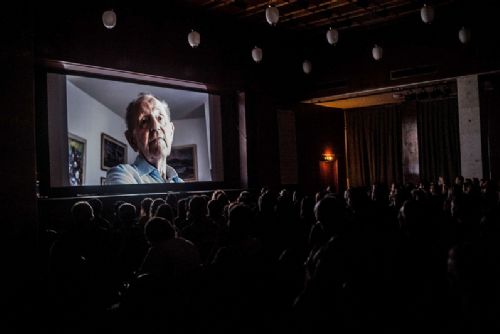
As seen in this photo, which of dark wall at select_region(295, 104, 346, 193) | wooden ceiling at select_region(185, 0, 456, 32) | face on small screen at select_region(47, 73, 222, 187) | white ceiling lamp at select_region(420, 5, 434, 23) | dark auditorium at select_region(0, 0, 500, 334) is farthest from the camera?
dark wall at select_region(295, 104, 346, 193)

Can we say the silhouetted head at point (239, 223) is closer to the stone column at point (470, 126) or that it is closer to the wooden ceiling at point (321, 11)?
the wooden ceiling at point (321, 11)

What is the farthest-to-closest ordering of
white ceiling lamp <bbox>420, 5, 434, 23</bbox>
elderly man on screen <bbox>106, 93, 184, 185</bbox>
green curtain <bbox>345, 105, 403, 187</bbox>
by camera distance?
green curtain <bbox>345, 105, 403, 187</bbox> < elderly man on screen <bbox>106, 93, 184, 185</bbox> < white ceiling lamp <bbox>420, 5, 434, 23</bbox>

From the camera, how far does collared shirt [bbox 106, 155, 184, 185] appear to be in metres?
8.55

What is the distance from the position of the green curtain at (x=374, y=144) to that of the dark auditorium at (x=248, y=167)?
0.16 ft

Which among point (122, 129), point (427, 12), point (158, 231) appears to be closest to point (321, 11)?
point (427, 12)

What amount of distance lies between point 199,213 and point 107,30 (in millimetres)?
5108

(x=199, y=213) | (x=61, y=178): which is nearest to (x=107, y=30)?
(x=61, y=178)

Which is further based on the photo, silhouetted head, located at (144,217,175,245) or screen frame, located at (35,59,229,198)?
screen frame, located at (35,59,229,198)

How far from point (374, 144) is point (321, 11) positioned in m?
5.75

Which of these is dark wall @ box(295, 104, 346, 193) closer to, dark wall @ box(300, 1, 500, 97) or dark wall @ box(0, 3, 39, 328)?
dark wall @ box(300, 1, 500, 97)

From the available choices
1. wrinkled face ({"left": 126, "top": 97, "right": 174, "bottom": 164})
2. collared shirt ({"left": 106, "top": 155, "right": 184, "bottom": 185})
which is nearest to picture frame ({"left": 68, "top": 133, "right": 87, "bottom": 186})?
collared shirt ({"left": 106, "top": 155, "right": 184, "bottom": 185})

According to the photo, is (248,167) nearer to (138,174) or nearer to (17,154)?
(138,174)

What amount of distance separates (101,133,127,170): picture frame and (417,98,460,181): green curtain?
27.5 ft

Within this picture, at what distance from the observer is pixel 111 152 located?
8.52m
